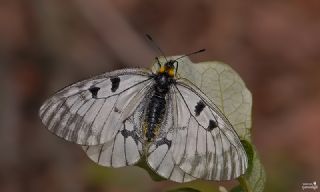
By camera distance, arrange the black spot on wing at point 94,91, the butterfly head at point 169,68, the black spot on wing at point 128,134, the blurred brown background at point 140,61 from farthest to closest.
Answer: the blurred brown background at point 140,61 → the black spot on wing at point 94,91 → the black spot on wing at point 128,134 → the butterfly head at point 169,68

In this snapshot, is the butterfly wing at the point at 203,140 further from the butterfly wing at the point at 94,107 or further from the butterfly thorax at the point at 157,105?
the butterfly wing at the point at 94,107

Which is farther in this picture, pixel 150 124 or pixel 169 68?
pixel 150 124

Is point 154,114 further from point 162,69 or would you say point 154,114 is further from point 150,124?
point 162,69

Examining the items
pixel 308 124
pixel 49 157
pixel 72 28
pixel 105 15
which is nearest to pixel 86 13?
pixel 105 15

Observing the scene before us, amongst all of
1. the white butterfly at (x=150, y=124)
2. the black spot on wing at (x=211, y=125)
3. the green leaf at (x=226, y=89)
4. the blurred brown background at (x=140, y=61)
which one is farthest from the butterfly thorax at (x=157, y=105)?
the blurred brown background at (x=140, y=61)

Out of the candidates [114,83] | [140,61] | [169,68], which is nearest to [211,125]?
[169,68]

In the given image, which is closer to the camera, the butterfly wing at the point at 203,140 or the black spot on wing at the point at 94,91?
the butterfly wing at the point at 203,140
